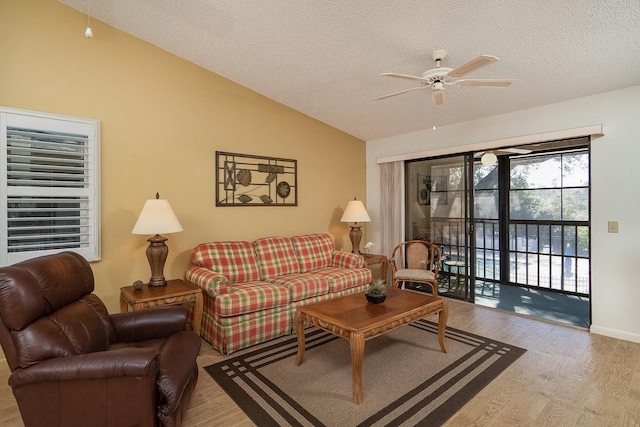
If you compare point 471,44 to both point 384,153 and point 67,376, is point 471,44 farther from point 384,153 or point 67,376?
point 67,376

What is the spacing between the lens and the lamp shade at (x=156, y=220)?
294cm

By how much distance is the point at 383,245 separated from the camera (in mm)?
5449

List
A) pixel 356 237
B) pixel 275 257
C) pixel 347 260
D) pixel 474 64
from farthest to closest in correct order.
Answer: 1. pixel 356 237
2. pixel 347 260
3. pixel 275 257
4. pixel 474 64

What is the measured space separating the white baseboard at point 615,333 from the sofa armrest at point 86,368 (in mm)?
4139

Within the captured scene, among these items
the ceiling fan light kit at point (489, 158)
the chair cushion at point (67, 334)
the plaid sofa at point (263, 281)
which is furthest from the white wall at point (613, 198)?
the chair cushion at point (67, 334)

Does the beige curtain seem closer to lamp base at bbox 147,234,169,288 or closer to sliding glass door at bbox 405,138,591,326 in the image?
sliding glass door at bbox 405,138,591,326

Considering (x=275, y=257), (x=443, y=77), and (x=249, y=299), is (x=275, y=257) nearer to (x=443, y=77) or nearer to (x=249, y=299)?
(x=249, y=299)

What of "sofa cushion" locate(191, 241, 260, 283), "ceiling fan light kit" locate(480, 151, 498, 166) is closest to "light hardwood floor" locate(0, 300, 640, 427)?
"sofa cushion" locate(191, 241, 260, 283)

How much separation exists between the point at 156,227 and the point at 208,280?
0.67 meters

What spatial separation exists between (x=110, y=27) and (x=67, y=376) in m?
3.17

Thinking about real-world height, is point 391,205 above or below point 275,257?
above

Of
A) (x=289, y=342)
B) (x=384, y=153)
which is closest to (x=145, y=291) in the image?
(x=289, y=342)

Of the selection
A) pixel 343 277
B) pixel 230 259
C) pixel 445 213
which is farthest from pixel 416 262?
pixel 230 259

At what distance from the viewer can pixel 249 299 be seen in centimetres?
308
